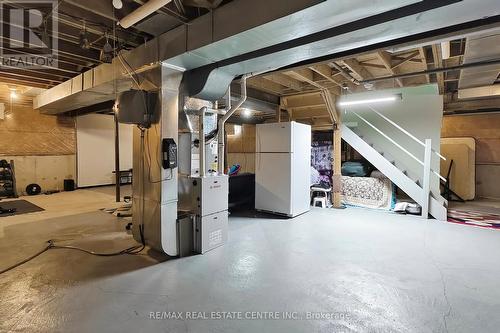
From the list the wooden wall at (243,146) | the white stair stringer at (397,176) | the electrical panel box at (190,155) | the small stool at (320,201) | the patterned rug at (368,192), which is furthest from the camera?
the wooden wall at (243,146)

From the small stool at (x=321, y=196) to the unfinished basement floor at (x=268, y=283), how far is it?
79.0 inches

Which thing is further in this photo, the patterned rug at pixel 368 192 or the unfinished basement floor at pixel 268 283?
the patterned rug at pixel 368 192

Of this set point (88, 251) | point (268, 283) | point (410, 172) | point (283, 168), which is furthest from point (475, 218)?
point (88, 251)

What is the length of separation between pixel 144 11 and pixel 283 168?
3.56m

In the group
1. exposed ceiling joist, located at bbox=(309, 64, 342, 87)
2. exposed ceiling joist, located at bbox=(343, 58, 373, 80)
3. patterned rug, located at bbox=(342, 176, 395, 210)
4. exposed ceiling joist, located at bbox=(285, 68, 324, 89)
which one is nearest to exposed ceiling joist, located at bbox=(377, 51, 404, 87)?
exposed ceiling joist, located at bbox=(343, 58, 373, 80)

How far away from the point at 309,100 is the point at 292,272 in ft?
15.7

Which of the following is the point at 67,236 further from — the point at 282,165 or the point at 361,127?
the point at 361,127

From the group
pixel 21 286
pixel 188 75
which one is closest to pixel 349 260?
pixel 188 75

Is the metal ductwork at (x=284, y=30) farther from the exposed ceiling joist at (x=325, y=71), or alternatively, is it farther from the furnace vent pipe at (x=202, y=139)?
the exposed ceiling joist at (x=325, y=71)

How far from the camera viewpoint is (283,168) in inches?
203

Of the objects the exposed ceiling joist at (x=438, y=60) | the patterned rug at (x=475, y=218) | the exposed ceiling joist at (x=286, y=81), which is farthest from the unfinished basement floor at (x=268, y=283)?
the exposed ceiling joist at (x=286, y=81)

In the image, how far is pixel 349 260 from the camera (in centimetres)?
310

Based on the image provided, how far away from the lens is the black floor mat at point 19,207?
5254 mm

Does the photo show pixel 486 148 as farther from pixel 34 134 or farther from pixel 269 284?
pixel 34 134
